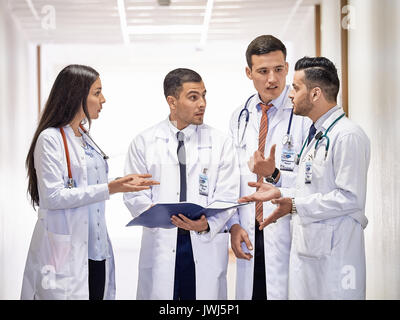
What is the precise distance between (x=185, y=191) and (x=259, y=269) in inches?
24.0

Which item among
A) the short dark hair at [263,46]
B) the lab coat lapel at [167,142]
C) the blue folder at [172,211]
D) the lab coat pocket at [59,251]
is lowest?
the lab coat pocket at [59,251]

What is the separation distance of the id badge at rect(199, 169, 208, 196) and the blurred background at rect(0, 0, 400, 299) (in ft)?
1.00

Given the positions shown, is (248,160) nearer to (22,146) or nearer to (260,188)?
(260,188)

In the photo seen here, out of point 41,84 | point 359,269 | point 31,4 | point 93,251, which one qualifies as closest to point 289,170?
point 359,269

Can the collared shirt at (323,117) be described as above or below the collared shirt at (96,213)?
above

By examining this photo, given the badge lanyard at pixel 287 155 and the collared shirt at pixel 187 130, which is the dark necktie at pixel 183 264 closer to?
the collared shirt at pixel 187 130

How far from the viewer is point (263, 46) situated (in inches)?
123

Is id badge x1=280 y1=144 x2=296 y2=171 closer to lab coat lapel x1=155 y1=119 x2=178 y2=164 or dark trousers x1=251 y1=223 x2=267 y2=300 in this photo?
dark trousers x1=251 y1=223 x2=267 y2=300

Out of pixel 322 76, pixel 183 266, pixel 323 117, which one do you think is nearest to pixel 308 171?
pixel 323 117

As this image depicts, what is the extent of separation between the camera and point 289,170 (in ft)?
9.82

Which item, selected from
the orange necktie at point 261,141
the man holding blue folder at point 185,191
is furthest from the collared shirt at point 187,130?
the orange necktie at point 261,141

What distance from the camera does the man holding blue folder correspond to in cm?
302

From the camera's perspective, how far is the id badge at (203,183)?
3051mm

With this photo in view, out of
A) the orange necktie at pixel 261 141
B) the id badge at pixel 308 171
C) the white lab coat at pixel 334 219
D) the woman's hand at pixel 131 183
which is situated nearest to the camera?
the white lab coat at pixel 334 219
